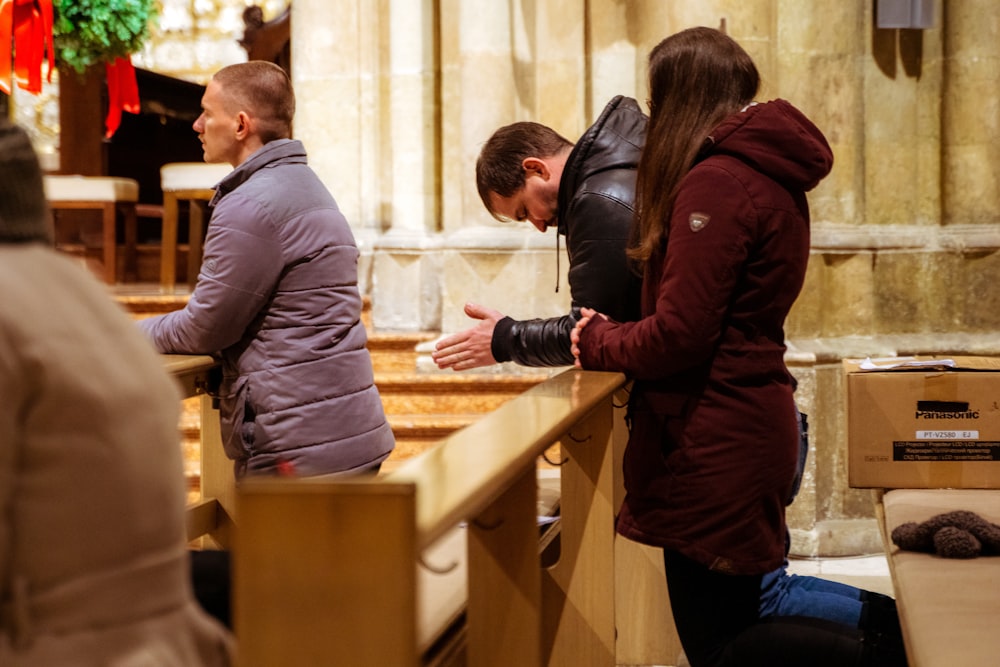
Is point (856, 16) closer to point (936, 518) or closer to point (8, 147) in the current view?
point (936, 518)

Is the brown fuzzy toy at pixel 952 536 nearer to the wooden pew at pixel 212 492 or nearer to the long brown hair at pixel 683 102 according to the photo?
the long brown hair at pixel 683 102

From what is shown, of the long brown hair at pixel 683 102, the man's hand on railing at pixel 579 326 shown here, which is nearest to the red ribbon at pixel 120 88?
the man's hand on railing at pixel 579 326

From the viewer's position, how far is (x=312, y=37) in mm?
6367

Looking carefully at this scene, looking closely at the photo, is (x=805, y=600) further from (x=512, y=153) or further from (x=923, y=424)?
(x=923, y=424)

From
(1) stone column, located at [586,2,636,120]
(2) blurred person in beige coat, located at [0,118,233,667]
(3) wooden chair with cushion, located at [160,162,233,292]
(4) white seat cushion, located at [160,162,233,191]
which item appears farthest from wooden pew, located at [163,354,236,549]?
(4) white seat cushion, located at [160,162,233,191]

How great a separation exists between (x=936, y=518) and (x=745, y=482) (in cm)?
90

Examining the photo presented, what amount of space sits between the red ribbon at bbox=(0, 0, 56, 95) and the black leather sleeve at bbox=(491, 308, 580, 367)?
11.7 feet

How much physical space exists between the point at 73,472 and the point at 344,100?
547cm

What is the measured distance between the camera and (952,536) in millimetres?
2781

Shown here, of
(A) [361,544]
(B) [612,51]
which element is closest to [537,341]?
(A) [361,544]

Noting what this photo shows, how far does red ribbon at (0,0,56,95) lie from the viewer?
5.31 metres

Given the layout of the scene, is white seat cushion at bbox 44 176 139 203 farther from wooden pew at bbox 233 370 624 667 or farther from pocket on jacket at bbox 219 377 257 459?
wooden pew at bbox 233 370 624 667

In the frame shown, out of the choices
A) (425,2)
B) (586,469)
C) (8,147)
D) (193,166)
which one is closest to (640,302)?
(586,469)

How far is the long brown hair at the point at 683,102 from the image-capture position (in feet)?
7.34
